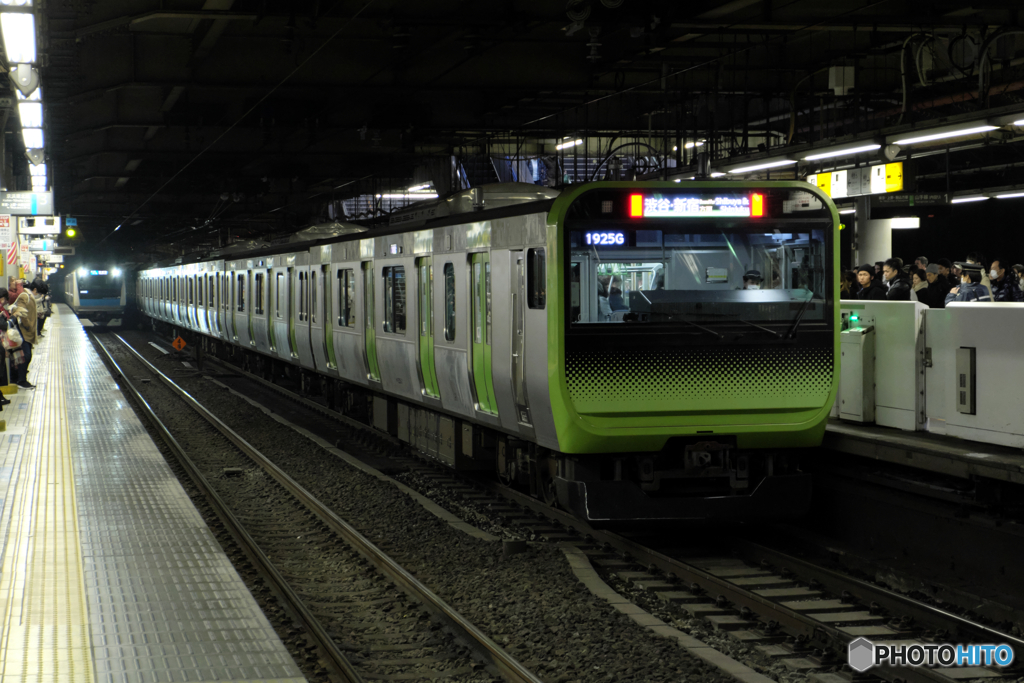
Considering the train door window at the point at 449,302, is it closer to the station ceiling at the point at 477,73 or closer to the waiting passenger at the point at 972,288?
the station ceiling at the point at 477,73

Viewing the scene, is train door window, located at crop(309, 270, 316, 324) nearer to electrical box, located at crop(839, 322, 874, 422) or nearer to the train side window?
the train side window

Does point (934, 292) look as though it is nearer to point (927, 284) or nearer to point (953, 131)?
point (927, 284)

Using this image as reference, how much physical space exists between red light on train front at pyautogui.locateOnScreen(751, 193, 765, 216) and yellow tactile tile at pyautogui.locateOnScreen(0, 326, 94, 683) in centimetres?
524

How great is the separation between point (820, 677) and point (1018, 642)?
1.11 m

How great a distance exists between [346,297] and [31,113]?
4.54 meters

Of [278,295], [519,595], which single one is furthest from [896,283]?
[278,295]

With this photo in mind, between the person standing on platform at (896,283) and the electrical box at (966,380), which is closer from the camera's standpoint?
the electrical box at (966,380)

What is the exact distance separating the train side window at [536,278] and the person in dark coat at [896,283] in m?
4.10

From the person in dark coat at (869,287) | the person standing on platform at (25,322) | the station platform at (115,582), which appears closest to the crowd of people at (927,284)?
the person in dark coat at (869,287)

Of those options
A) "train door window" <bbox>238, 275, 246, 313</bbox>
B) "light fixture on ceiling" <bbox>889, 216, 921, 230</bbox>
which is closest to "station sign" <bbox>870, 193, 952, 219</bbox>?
"light fixture on ceiling" <bbox>889, 216, 921, 230</bbox>

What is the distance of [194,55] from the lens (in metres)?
14.4

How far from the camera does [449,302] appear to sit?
10836 mm

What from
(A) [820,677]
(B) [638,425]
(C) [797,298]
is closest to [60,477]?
(B) [638,425]

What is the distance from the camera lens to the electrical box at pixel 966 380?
8.13 meters
